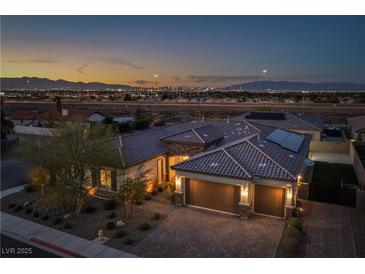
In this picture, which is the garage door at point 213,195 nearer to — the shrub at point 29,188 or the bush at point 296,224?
the bush at point 296,224

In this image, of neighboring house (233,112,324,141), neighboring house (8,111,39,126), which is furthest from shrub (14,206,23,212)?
neighboring house (8,111,39,126)

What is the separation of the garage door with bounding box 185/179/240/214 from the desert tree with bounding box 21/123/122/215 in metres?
5.42

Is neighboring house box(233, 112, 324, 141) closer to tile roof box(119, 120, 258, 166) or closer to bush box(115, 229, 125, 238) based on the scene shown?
tile roof box(119, 120, 258, 166)

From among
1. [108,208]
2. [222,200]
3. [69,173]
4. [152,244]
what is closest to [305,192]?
[222,200]

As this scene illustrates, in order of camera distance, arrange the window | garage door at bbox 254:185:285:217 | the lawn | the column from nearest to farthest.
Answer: the column, garage door at bbox 254:185:285:217, the window, the lawn

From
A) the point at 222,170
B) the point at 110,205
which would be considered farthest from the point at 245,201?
the point at 110,205

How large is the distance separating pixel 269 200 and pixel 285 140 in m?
8.69

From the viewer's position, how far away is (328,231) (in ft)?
53.5

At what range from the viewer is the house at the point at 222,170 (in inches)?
707

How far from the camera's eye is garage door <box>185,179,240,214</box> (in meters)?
18.5

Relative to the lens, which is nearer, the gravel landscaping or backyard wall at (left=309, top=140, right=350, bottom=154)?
the gravel landscaping

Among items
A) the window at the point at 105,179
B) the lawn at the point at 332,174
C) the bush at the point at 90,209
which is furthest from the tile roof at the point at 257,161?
the bush at the point at 90,209

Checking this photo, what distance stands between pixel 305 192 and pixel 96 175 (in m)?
14.7

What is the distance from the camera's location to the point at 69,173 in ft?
60.5
